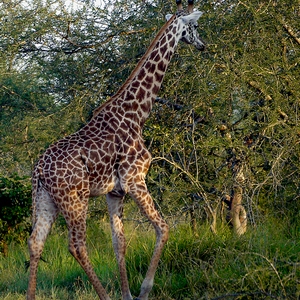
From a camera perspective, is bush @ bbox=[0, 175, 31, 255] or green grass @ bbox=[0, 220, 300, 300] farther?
bush @ bbox=[0, 175, 31, 255]

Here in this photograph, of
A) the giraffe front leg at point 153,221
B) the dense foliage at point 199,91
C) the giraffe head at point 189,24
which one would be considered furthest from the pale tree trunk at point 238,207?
the giraffe head at point 189,24

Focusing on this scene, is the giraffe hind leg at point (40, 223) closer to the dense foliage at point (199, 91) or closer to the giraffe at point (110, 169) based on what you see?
the giraffe at point (110, 169)

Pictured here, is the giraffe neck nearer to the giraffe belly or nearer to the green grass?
the giraffe belly

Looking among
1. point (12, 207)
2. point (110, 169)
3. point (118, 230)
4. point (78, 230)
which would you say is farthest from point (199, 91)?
point (12, 207)

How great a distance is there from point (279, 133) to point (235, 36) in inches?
46.4

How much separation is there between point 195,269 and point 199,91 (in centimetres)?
180

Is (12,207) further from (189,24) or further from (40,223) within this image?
(189,24)

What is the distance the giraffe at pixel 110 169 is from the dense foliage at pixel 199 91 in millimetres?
600


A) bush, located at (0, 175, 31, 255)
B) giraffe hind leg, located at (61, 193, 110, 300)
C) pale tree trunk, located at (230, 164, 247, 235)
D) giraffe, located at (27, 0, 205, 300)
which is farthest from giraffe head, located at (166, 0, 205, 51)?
bush, located at (0, 175, 31, 255)

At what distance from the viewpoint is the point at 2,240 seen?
792cm

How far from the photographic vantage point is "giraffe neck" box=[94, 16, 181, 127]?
5723 mm

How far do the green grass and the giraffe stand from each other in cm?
42

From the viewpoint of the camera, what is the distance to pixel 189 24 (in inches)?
230

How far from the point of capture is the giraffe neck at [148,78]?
5723 millimetres
